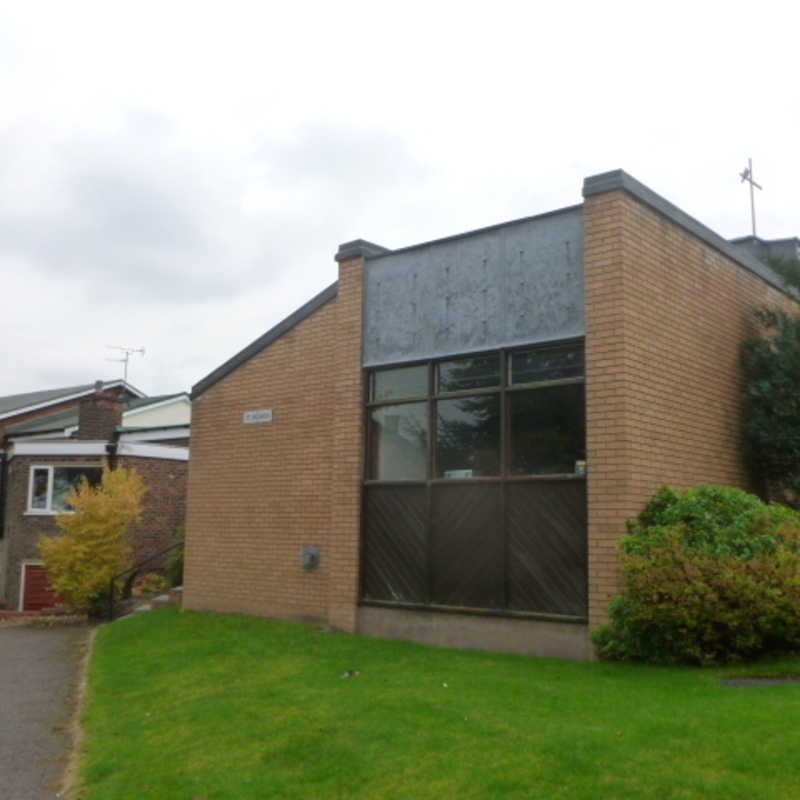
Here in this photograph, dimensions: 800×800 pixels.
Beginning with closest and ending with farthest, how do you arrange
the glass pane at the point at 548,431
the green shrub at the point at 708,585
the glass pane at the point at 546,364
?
the green shrub at the point at 708,585 → the glass pane at the point at 548,431 → the glass pane at the point at 546,364

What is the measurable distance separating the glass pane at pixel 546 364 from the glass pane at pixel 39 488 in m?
19.0

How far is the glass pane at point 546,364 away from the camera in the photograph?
11086 millimetres

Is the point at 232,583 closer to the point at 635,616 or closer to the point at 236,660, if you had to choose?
the point at 236,660

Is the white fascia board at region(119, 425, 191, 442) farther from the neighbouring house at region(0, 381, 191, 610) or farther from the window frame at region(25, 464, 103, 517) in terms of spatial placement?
the window frame at region(25, 464, 103, 517)

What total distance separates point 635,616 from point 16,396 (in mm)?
41084

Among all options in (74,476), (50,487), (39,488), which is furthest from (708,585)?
(39,488)

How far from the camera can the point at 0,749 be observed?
28.4ft

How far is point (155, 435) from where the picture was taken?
2591 cm

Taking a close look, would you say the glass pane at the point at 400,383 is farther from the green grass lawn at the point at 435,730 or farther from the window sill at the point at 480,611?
the green grass lawn at the point at 435,730

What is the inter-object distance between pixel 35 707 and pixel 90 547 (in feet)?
29.0

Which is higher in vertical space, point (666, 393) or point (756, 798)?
point (666, 393)

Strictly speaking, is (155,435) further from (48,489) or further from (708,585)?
(708,585)

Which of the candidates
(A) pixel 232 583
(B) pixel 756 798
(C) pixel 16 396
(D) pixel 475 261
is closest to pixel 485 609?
(D) pixel 475 261

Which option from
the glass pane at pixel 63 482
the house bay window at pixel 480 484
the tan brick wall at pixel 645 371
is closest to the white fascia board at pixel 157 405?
the glass pane at pixel 63 482
